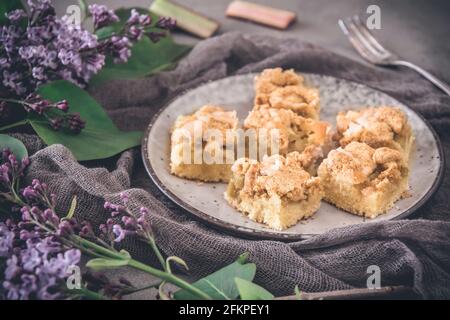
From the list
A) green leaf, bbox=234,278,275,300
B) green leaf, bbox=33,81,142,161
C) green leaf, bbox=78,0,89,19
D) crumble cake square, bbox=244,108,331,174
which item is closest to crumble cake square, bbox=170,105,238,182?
crumble cake square, bbox=244,108,331,174

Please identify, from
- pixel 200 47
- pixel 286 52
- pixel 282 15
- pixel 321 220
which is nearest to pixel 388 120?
pixel 321 220

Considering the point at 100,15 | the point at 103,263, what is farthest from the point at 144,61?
the point at 103,263

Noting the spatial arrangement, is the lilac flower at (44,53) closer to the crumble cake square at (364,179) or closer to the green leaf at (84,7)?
the green leaf at (84,7)

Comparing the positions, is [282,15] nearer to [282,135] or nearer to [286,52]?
[286,52]

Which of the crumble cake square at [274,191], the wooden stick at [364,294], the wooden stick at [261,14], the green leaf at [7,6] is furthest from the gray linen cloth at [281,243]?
the wooden stick at [261,14]

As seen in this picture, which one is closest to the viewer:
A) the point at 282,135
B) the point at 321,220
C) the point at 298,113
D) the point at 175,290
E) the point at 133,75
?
the point at 175,290

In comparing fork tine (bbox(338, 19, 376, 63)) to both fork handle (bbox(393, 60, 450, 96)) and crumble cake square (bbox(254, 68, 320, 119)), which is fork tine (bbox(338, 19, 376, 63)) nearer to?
fork handle (bbox(393, 60, 450, 96))
